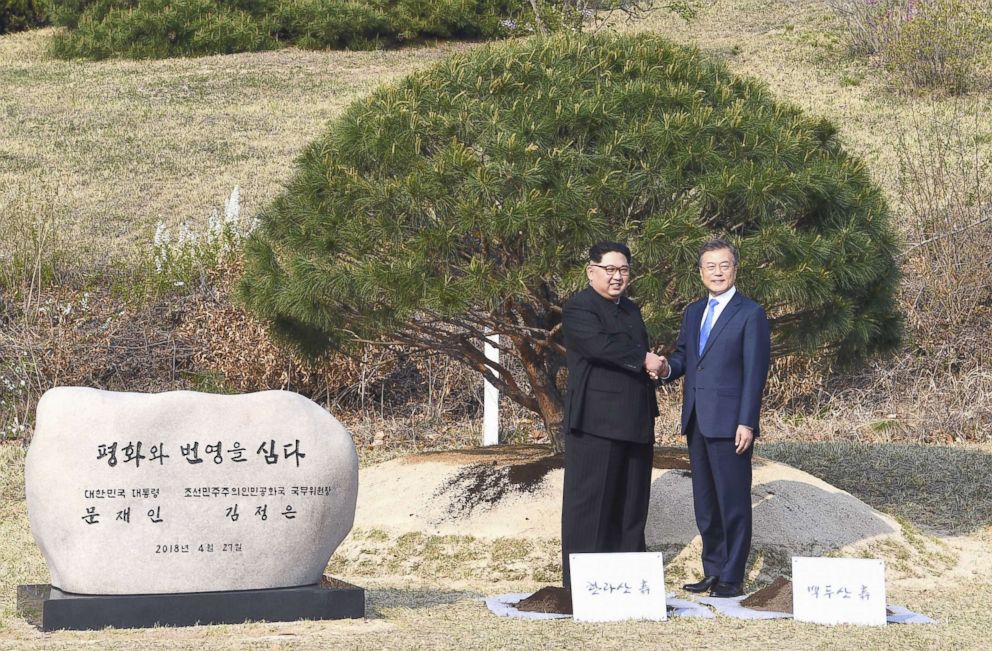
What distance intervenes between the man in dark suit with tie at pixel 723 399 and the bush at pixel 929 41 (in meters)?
16.2

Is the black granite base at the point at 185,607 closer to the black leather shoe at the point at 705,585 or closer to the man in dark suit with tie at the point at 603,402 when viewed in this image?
the man in dark suit with tie at the point at 603,402

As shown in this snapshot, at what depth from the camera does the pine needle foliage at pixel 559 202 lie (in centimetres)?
625

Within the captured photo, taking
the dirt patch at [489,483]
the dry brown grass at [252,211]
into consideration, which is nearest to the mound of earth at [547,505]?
the dirt patch at [489,483]

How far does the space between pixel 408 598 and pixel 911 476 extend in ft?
14.9

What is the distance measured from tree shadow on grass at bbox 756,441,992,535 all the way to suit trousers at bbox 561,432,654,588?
2.90 metres

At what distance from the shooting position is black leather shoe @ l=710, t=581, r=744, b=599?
5.91m

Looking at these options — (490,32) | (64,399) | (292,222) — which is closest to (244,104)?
(490,32)

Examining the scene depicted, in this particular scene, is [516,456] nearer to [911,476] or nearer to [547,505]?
[547,505]

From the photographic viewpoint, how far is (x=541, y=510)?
696cm

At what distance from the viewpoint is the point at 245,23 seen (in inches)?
1187

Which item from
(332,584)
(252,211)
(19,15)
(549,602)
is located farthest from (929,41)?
(19,15)

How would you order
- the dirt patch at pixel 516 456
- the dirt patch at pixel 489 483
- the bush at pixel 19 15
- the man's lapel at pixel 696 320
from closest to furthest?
the man's lapel at pixel 696 320 < the dirt patch at pixel 489 483 < the dirt patch at pixel 516 456 < the bush at pixel 19 15

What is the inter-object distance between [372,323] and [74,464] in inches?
76.5

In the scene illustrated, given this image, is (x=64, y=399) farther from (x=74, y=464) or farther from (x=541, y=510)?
(x=541, y=510)
